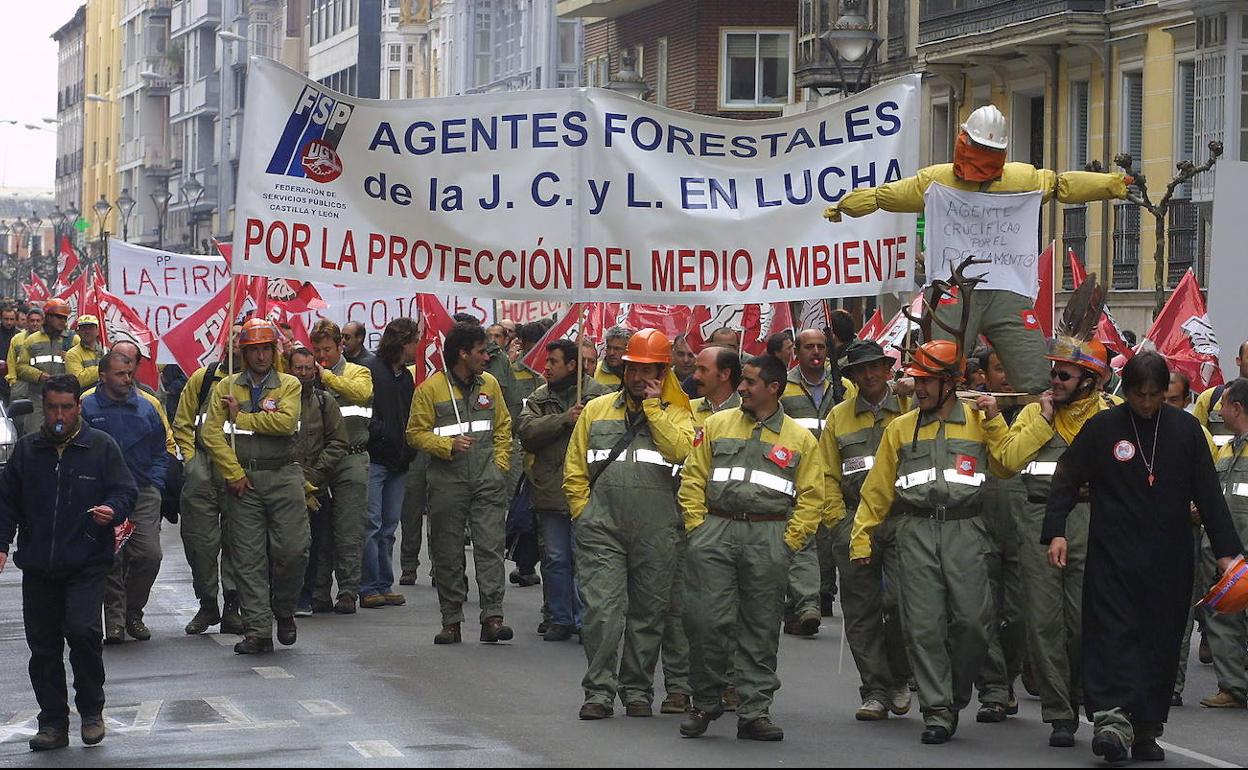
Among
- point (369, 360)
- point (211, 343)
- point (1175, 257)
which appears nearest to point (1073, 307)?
point (369, 360)

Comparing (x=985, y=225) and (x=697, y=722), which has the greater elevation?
(x=985, y=225)

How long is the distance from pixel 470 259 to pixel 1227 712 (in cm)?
479

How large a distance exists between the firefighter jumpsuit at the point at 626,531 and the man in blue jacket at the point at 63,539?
7.10ft

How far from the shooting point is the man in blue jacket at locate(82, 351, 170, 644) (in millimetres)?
13781

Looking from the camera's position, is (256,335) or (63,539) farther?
(256,335)

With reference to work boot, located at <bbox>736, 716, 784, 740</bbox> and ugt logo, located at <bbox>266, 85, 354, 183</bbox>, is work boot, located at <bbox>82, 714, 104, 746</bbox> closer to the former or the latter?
work boot, located at <bbox>736, 716, 784, 740</bbox>

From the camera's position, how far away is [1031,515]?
10.8m

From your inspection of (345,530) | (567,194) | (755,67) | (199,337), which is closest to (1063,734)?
(567,194)

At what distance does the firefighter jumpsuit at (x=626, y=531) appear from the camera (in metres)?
10.9

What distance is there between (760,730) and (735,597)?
62cm

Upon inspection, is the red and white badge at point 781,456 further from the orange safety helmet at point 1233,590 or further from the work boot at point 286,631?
the work boot at point 286,631

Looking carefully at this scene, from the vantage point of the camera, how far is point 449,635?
13.8 metres

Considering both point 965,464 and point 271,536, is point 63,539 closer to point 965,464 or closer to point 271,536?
point 271,536

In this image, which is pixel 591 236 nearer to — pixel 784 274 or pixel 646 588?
pixel 784 274
